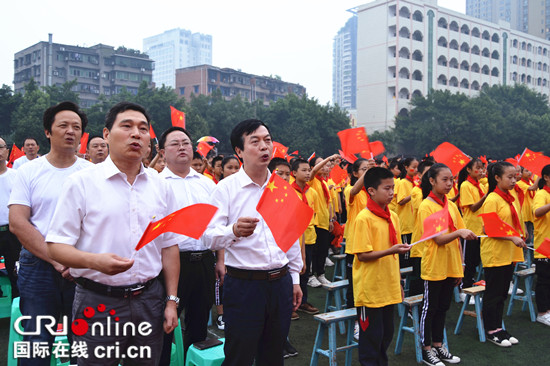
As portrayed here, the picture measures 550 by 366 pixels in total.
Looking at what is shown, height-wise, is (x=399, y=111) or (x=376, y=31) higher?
(x=376, y=31)

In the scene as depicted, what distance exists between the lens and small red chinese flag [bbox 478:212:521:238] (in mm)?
4211

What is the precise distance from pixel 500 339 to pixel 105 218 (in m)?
4.11

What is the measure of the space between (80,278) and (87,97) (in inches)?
2576

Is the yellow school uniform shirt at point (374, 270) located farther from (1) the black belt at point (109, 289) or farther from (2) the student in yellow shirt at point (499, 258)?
(1) the black belt at point (109, 289)

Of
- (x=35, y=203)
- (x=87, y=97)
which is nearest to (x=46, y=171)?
(x=35, y=203)

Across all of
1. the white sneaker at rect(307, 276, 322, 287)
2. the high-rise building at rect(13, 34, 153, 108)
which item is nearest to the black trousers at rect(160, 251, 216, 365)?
the white sneaker at rect(307, 276, 322, 287)

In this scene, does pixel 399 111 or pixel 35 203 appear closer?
pixel 35 203

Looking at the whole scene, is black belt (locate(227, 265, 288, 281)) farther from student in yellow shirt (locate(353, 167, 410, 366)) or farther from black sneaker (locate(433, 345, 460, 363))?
black sneaker (locate(433, 345, 460, 363))

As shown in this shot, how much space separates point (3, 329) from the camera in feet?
15.7

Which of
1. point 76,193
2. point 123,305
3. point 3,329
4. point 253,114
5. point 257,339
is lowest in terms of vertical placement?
point 3,329

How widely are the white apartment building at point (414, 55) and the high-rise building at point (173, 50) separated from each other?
91659 millimetres

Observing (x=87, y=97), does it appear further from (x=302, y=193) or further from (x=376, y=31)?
(x=302, y=193)

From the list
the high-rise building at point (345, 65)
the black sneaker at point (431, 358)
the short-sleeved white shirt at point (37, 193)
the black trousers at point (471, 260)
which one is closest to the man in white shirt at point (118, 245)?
the short-sleeved white shirt at point (37, 193)

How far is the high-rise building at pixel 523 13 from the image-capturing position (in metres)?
79.6
